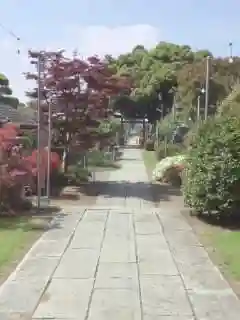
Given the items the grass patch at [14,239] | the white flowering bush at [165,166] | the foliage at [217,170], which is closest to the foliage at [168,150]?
the white flowering bush at [165,166]

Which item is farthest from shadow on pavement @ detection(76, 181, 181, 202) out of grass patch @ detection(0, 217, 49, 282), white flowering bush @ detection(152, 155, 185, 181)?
grass patch @ detection(0, 217, 49, 282)

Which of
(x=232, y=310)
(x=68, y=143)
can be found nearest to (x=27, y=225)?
(x=232, y=310)

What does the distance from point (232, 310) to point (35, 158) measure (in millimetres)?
12700

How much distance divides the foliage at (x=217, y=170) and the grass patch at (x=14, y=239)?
13.1 feet

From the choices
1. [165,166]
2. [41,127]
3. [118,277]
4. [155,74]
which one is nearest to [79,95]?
[41,127]

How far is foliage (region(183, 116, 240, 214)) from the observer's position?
14.1m

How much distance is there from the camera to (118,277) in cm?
848

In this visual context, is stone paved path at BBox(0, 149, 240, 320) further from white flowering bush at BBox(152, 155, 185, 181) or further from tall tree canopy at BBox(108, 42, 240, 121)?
tall tree canopy at BBox(108, 42, 240, 121)

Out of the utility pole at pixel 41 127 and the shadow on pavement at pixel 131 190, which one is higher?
the utility pole at pixel 41 127

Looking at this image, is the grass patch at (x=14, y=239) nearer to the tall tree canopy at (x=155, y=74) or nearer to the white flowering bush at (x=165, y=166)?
the white flowering bush at (x=165, y=166)

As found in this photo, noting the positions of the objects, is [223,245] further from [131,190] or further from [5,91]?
[5,91]

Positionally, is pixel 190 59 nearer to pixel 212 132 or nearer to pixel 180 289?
pixel 212 132

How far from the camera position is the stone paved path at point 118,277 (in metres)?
6.80

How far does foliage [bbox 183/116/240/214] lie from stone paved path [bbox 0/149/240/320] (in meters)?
0.95
